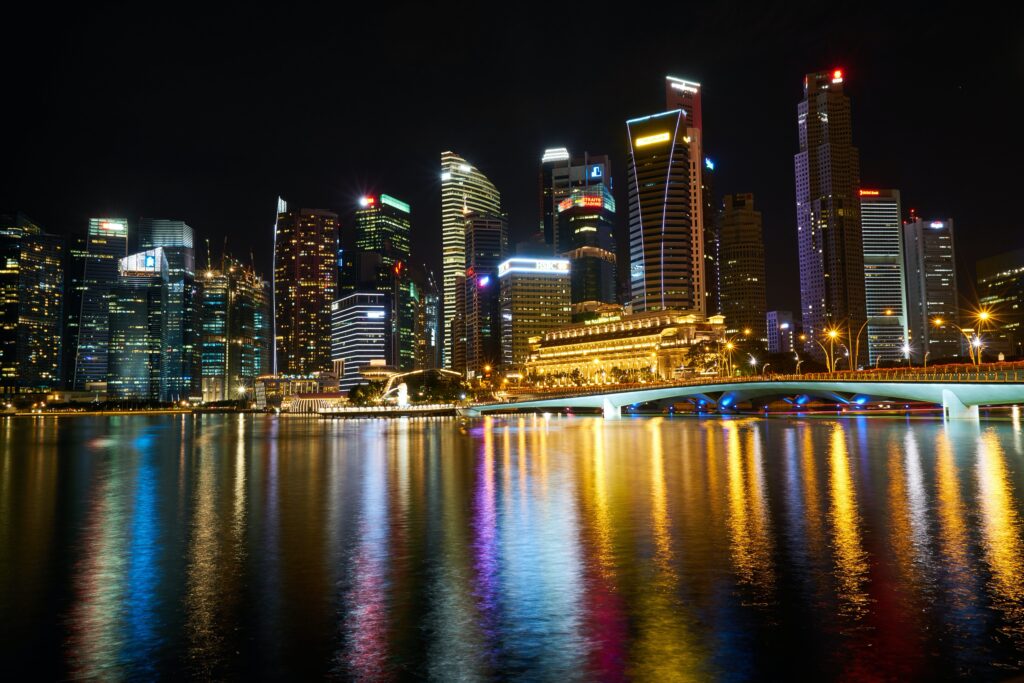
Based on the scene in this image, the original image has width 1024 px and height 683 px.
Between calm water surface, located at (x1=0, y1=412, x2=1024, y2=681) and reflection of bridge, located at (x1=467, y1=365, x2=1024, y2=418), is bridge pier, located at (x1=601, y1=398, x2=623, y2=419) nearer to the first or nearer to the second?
reflection of bridge, located at (x1=467, y1=365, x2=1024, y2=418)

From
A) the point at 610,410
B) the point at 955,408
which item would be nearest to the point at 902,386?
the point at 955,408

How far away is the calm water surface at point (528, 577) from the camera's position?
471 inches

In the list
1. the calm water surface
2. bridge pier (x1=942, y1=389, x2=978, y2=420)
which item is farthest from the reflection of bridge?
the calm water surface

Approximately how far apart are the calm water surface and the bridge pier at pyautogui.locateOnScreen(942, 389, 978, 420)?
50.8m

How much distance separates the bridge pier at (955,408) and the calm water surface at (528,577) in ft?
167

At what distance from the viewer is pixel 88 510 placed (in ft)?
98.4

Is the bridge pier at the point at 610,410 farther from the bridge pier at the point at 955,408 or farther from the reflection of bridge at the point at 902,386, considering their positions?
the bridge pier at the point at 955,408

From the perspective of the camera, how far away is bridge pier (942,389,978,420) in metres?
81.7

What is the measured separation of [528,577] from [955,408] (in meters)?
82.5

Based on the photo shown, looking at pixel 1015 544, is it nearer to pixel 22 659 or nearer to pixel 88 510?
pixel 22 659

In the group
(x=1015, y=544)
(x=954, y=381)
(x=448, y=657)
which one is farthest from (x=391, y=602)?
(x=954, y=381)

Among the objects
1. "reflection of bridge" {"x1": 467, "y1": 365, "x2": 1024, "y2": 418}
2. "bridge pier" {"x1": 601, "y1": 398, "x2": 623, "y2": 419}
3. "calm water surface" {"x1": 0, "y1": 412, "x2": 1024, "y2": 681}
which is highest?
"reflection of bridge" {"x1": 467, "y1": 365, "x2": 1024, "y2": 418}

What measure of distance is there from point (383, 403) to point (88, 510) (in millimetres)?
147119

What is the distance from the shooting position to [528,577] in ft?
56.4
